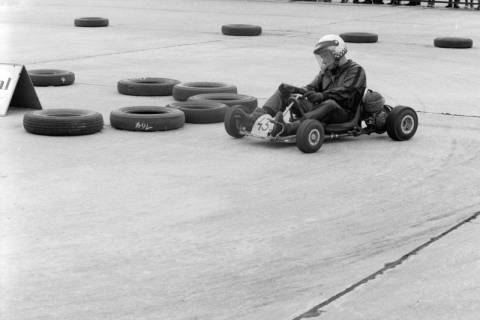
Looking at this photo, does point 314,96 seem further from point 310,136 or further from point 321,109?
point 310,136

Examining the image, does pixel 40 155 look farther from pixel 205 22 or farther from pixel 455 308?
pixel 205 22

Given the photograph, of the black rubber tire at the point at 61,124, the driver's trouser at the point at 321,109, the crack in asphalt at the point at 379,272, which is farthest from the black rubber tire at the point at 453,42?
the crack in asphalt at the point at 379,272

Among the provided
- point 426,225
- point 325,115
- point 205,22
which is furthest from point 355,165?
point 205,22

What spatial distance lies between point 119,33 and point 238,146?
10.4 m

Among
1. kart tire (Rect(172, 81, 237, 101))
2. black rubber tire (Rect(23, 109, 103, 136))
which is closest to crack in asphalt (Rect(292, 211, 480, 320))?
black rubber tire (Rect(23, 109, 103, 136))

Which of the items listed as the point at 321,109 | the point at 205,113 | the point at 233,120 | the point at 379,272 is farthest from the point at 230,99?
the point at 379,272

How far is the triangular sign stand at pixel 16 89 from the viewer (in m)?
9.88

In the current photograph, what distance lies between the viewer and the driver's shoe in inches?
337

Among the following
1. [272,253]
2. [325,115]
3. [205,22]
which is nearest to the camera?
[272,253]

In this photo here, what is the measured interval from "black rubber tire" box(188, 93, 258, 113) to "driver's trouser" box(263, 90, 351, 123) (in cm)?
128

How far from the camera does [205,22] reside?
2103cm

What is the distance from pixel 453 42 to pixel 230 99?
7383mm

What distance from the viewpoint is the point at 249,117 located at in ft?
28.2

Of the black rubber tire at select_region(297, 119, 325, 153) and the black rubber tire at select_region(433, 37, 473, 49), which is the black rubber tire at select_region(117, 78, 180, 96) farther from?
the black rubber tire at select_region(433, 37, 473, 49)
